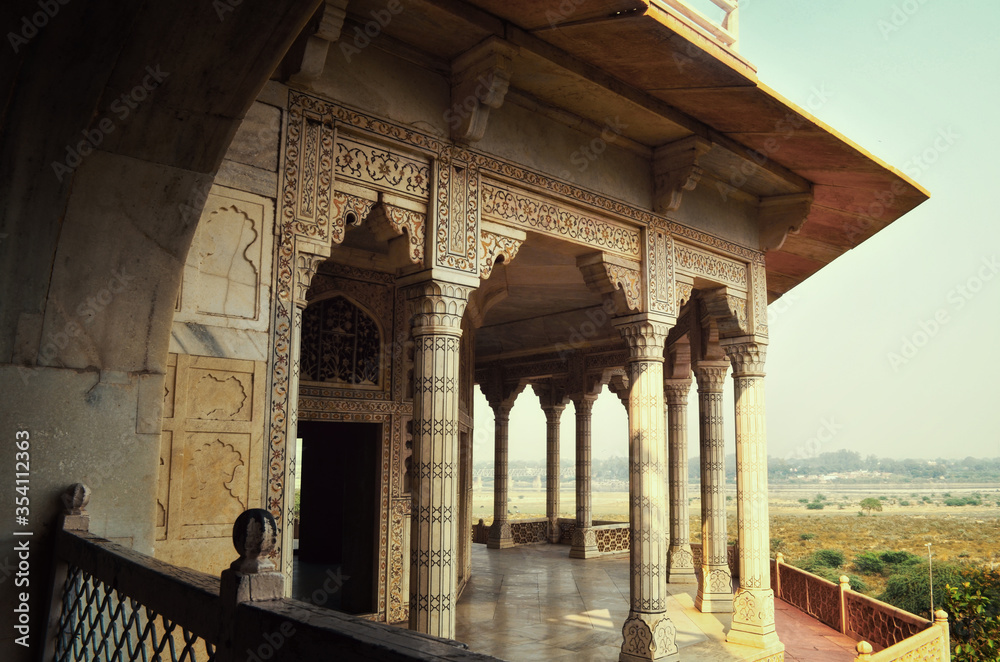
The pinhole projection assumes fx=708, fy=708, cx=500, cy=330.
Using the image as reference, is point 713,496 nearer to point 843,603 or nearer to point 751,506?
point 751,506

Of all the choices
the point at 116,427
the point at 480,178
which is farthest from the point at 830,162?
the point at 116,427

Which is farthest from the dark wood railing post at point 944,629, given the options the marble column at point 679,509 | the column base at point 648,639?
the marble column at point 679,509

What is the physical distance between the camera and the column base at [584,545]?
14914 mm

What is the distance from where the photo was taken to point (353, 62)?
17.0 feet

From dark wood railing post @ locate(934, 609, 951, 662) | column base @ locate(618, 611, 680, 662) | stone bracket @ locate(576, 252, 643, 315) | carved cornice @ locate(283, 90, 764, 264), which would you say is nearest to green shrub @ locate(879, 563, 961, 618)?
dark wood railing post @ locate(934, 609, 951, 662)

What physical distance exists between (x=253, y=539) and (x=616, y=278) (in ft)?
19.3

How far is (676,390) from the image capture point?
43.2 ft

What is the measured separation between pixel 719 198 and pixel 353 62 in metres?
4.99

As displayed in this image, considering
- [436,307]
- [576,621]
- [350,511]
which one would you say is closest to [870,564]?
[576,621]

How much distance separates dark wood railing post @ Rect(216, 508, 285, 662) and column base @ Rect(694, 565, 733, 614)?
31.5 ft

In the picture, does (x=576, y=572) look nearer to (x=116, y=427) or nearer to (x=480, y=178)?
(x=480, y=178)
